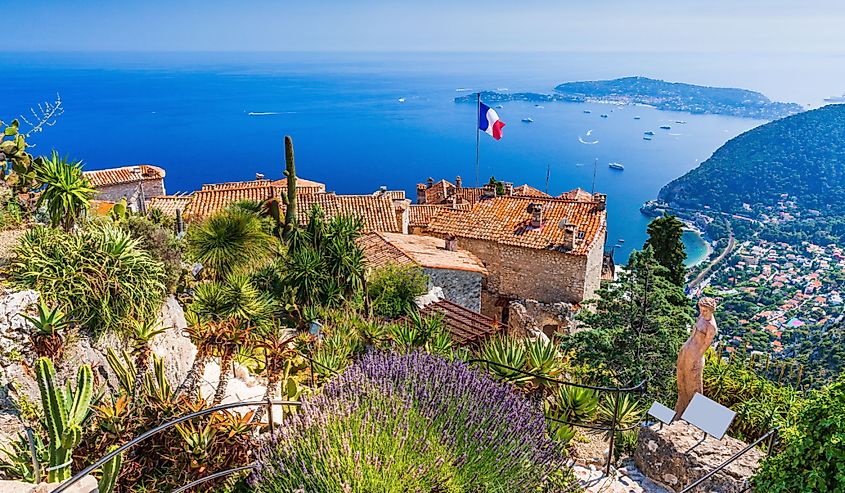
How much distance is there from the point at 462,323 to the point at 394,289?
1828 millimetres

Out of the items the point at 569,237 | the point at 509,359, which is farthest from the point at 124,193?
the point at 509,359

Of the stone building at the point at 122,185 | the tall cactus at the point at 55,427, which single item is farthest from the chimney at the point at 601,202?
the stone building at the point at 122,185

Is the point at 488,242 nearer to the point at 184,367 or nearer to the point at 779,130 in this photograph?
the point at 184,367

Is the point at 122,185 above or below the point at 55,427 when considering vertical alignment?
below

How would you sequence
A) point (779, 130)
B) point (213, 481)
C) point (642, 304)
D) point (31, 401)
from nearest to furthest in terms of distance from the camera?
1. point (213, 481)
2. point (31, 401)
3. point (642, 304)
4. point (779, 130)

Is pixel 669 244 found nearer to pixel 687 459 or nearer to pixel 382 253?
pixel 382 253

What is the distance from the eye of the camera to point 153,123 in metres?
138

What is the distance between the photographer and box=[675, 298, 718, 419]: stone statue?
550 cm

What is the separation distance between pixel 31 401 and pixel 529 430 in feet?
15.5

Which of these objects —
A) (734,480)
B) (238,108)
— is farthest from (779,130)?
(238,108)

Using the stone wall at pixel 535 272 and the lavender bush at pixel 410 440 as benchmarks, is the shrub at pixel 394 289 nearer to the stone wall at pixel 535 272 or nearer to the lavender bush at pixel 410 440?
the lavender bush at pixel 410 440

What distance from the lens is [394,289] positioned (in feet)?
37.4

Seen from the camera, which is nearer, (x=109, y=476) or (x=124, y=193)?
(x=109, y=476)

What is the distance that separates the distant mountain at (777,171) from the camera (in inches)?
3472
